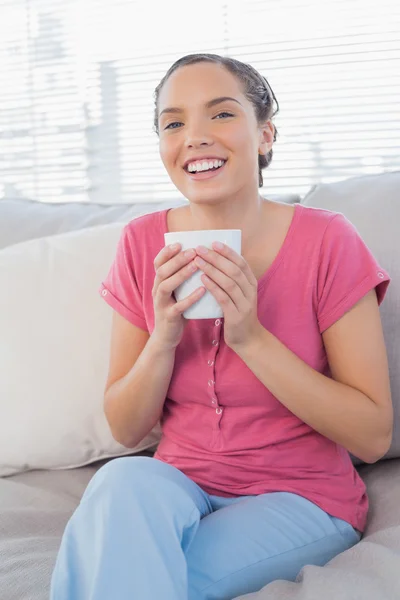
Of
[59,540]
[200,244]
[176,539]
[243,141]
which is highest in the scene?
[243,141]

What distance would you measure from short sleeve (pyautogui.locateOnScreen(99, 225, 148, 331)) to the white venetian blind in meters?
1.40

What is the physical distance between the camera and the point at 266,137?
1.26 meters

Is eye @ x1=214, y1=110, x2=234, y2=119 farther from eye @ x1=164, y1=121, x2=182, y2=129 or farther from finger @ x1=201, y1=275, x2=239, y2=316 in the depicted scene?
finger @ x1=201, y1=275, x2=239, y2=316

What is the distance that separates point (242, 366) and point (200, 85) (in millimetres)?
429

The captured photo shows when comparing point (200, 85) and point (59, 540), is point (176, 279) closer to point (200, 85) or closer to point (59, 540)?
point (200, 85)

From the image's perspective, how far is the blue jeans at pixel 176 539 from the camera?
0.89 meters

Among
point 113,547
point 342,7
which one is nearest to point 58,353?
point 113,547

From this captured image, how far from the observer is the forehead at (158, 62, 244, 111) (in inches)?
45.5

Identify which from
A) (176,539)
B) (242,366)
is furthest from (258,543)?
(242,366)

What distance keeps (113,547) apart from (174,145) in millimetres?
587

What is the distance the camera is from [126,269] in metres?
1.30

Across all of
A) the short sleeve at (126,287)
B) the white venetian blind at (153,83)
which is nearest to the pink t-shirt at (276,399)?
the short sleeve at (126,287)

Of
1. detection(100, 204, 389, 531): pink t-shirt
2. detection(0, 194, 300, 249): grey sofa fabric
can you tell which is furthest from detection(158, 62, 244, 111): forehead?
detection(0, 194, 300, 249): grey sofa fabric

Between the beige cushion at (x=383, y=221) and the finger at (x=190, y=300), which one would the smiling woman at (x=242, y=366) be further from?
the beige cushion at (x=383, y=221)
